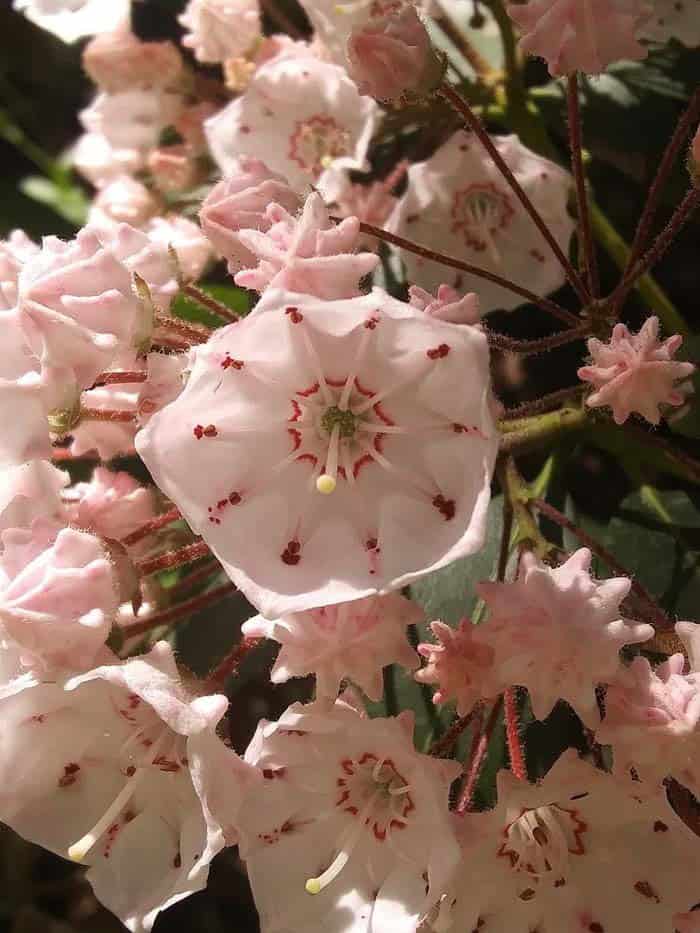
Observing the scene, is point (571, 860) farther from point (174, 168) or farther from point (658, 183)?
point (174, 168)

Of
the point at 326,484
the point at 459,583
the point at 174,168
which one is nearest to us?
the point at 326,484

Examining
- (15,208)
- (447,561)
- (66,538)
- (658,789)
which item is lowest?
(15,208)

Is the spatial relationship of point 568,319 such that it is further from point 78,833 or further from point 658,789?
point 78,833

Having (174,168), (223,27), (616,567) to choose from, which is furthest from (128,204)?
(616,567)

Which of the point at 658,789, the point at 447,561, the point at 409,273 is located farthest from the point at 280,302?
the point at 409,273

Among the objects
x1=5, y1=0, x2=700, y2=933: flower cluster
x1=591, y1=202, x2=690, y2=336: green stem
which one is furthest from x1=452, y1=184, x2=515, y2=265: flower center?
x1=5, y1=0, x2=700, y2=933: flower cluster

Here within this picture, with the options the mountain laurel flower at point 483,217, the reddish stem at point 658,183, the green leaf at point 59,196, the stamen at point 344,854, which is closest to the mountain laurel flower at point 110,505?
the stamen at point 344,854
